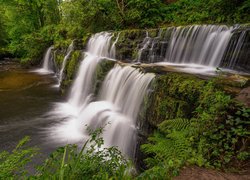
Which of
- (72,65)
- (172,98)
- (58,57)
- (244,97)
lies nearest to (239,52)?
(172,98)

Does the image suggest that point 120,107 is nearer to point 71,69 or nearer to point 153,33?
point 153,33

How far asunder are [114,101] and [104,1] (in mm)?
9179

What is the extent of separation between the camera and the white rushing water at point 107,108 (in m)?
5.76

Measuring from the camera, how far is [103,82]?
321 inches

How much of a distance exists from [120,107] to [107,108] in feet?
1.84

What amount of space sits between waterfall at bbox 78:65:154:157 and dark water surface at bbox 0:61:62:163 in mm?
1515

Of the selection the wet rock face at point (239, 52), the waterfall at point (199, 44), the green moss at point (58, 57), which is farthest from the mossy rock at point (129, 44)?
the green moss at point (58, 57)

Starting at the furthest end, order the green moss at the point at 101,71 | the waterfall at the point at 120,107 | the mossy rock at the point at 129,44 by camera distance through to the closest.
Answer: the mossy rock at the point at 129,44 → the green moss at the point at 101,71 → the waterfall at the point at 120,107

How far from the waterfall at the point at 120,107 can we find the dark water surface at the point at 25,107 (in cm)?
151

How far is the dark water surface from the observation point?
21.6 ft

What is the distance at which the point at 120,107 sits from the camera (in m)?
6.74

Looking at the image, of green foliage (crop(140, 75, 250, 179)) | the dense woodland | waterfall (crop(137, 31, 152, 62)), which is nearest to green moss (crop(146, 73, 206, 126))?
the dense woodland

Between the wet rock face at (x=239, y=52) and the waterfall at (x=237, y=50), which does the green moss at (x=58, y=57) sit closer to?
the wet rock face at (x=239, y=52)

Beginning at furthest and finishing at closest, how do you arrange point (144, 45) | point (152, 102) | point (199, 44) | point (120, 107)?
1. point (144, 45)
2. point (199, 44)
3. point (120, 107)
4. point (152, 102)
